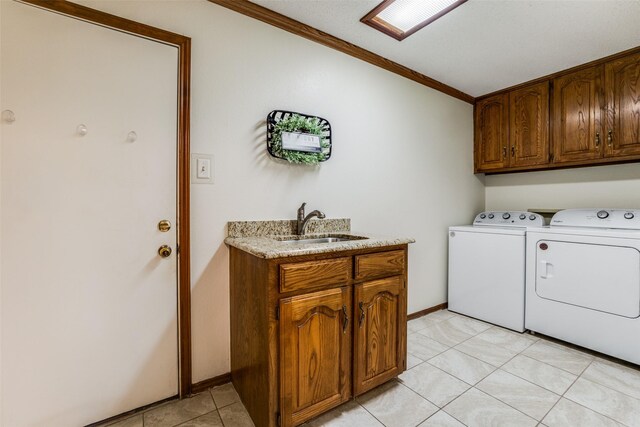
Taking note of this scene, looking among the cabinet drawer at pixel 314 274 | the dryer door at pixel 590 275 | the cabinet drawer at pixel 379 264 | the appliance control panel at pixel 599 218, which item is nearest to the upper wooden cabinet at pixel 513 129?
the appliance control panel at pixel 599 218

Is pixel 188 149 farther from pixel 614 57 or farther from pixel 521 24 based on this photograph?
pixel 614 57

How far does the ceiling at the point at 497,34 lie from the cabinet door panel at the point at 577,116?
0.15m

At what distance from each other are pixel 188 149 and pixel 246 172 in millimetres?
351

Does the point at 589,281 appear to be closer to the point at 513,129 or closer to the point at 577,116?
the point at 577,116

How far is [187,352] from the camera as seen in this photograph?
1593 mm

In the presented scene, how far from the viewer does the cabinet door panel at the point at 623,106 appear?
2.17 metres

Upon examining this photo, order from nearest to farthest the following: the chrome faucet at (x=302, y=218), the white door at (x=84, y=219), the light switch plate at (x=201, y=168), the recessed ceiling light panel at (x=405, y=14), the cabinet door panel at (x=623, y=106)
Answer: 1. the white door at (x=84, y=219)
2. the light switch plate at (x=201, y=168)
3. the recessed ceiling light panel at (x=405, y=14)
4. the chrome faucet at (x=302, y=218)
5. the cabinet door panel at (x=623, y=106)

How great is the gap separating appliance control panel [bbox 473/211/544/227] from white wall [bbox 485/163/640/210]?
12.7 inches

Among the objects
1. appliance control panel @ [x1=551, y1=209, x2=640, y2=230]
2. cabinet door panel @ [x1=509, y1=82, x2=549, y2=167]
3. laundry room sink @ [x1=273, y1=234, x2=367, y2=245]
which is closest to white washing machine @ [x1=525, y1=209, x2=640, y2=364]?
appliance control panel @ [x1=551, y1=209, x2=640, y2=230]

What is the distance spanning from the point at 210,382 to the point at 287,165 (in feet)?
4.64

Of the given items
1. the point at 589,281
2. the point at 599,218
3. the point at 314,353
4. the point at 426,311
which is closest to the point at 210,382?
the point at 314,353

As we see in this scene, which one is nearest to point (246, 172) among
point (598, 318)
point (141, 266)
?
point (141, 266)

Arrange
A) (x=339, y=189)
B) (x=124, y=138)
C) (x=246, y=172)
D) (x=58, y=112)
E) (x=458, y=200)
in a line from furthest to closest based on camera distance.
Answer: (x=458, y=200), (x=339, y=189), (x=246, y=172), (x=124, y=138), (x=58, y=112)

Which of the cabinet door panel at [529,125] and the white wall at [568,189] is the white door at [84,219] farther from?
the white wall at [568,189]
